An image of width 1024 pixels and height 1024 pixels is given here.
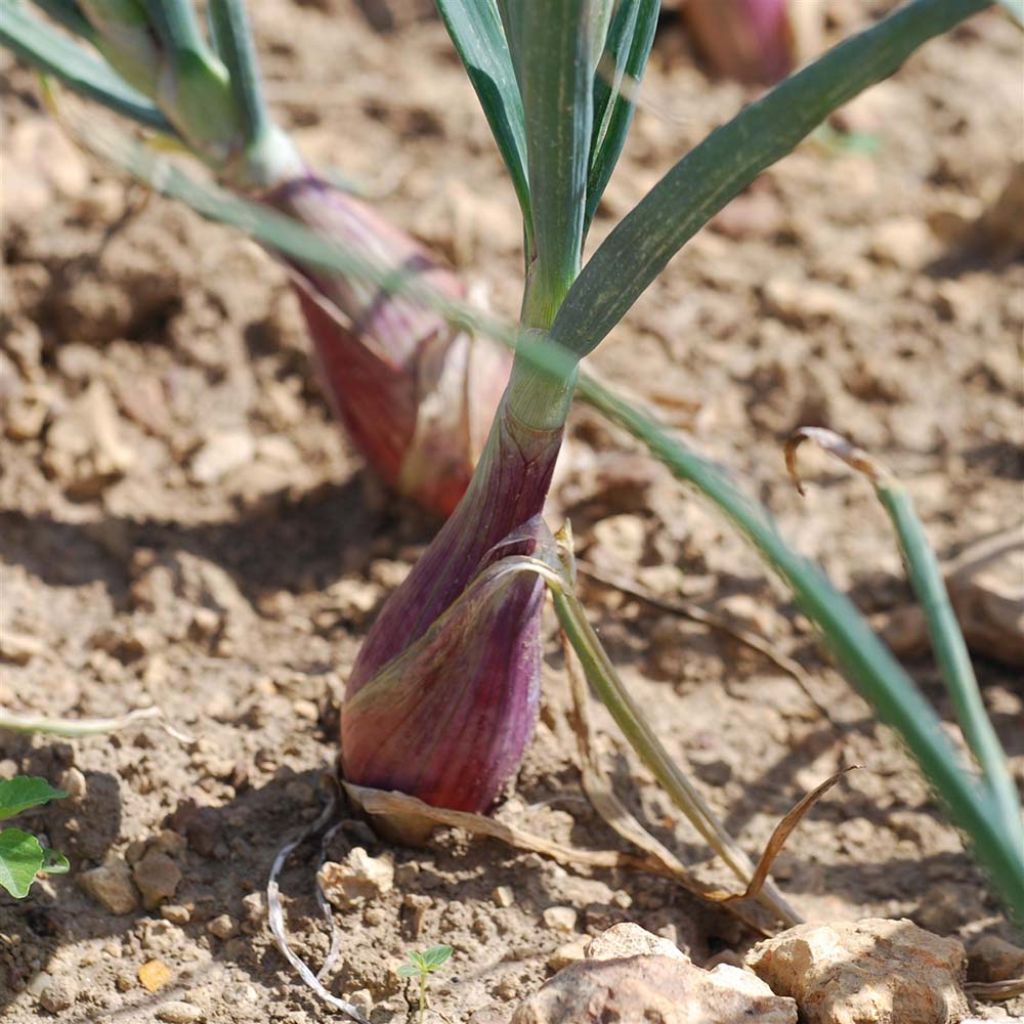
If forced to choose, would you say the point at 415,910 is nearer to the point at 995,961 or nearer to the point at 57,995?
the point at 57,995

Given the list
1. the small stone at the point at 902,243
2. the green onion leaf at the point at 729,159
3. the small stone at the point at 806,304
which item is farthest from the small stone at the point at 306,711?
the small stone at the point at 902,243

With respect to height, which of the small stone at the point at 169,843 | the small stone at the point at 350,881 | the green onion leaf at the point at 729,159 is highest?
the green onion leaf at the point at 729,159

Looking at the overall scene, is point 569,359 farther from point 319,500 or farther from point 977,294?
point 977,294

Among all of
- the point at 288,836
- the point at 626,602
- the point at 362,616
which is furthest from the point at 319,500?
the point at 288,836

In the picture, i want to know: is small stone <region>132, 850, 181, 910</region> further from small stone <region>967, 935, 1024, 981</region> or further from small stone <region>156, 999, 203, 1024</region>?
small stone <region>967, 935, 1024, 981</region>

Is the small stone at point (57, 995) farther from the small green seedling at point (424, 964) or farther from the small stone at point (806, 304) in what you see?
the small stone at point (806, 304)

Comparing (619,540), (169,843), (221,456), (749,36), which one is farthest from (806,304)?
(169,843)
